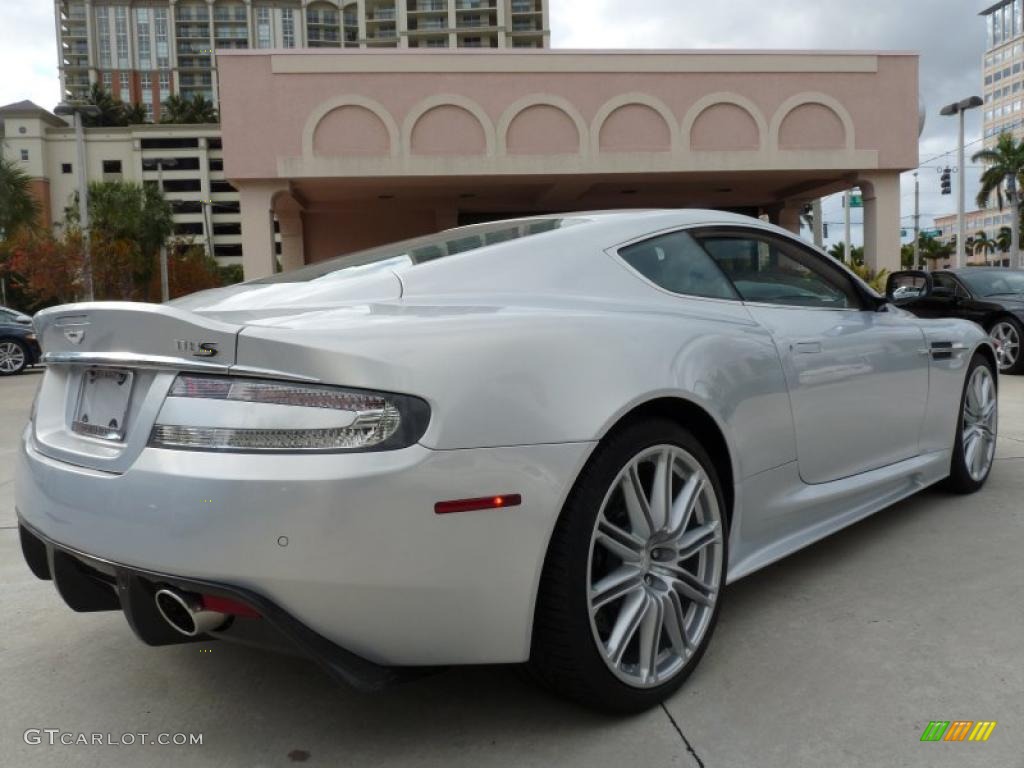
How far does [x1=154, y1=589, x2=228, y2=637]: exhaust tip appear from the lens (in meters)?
1.89

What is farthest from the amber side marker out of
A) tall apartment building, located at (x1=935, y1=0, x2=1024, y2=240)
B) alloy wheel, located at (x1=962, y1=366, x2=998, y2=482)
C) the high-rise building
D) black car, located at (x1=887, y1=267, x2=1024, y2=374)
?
the high-rise building

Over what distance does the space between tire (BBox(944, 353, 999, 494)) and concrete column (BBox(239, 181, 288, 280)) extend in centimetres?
1505

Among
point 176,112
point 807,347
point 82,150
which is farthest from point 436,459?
point 176,112

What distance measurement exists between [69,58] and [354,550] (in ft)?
422

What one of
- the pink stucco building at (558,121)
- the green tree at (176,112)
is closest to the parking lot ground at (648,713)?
the pink stucco building at (558,121)

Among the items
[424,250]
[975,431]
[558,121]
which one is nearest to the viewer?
[424,250]

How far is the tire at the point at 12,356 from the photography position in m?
16.2

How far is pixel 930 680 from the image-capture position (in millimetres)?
2406

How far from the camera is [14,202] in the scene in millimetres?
36375

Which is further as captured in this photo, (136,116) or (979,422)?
(136,116)

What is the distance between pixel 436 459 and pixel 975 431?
3.54 metres

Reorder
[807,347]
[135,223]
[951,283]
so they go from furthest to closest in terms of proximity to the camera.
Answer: [135,223], [951,283], [807,347]

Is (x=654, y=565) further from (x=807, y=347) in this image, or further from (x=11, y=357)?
(x=11, y=357)

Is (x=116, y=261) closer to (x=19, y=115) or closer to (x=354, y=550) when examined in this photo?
(x=354, y=550)
